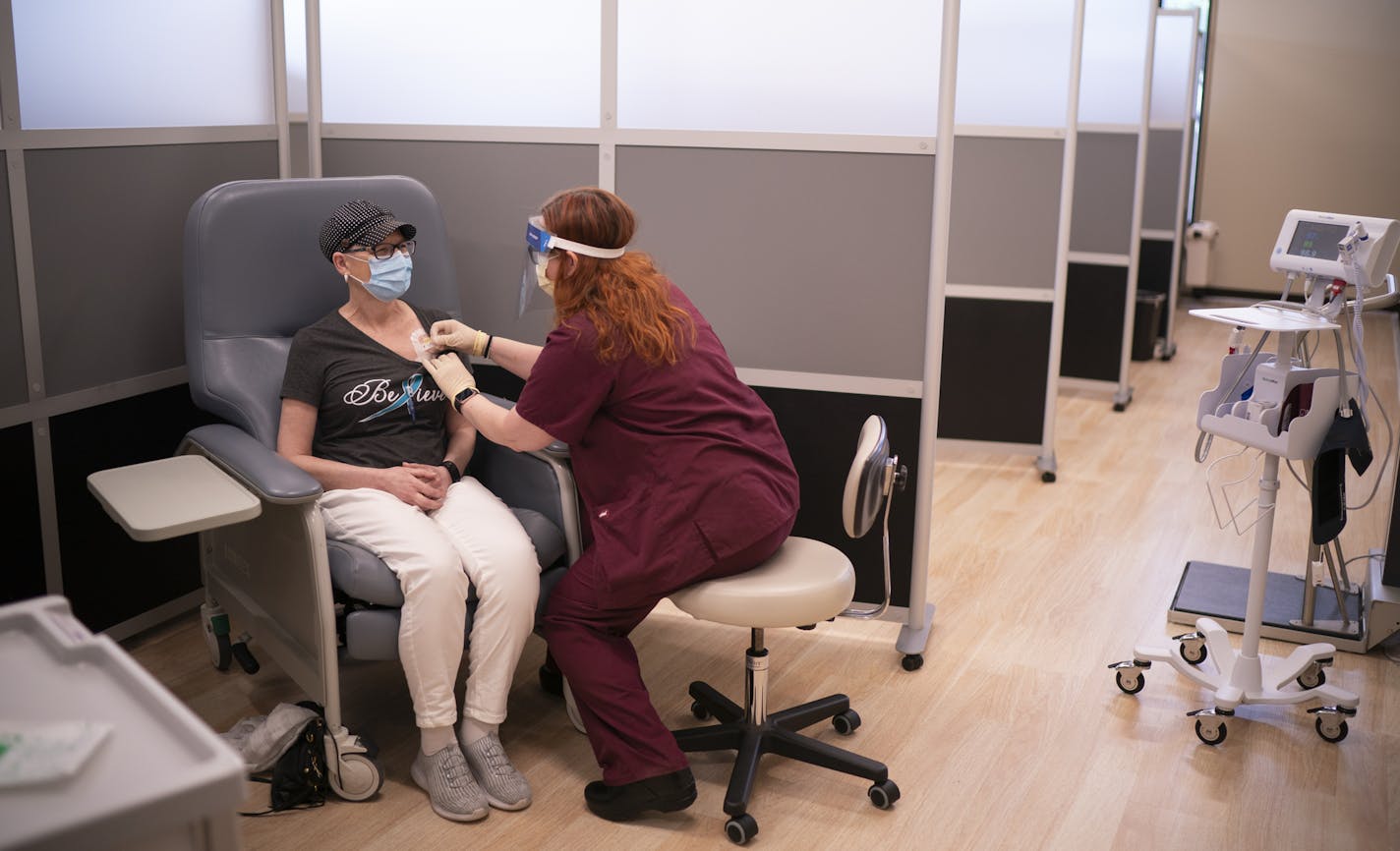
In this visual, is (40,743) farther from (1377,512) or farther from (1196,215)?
(1196,215)

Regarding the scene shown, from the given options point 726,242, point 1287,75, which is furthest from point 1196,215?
point 726,242

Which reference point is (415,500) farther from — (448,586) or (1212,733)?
(1212,733)

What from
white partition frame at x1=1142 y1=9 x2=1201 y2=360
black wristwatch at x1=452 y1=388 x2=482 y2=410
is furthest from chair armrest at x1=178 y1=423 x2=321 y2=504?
white partition frame at x1=1142 y1=9 x2=1201 y2=360

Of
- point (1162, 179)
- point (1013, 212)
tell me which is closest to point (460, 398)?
point (1013, 212)

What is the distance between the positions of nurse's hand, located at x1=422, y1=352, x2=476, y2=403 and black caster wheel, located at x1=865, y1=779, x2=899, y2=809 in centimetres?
105

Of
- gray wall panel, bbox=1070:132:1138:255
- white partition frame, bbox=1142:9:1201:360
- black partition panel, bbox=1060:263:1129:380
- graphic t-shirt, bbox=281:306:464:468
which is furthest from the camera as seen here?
white partition frame, bbox=1142:9:1201:360

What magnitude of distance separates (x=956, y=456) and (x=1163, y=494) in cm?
74

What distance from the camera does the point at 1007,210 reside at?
4375 mm

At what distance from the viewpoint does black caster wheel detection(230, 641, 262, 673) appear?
2697 millimetres

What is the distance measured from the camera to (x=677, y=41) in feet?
9.24

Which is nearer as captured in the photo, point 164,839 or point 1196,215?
point 164,839

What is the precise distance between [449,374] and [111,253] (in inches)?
34.2

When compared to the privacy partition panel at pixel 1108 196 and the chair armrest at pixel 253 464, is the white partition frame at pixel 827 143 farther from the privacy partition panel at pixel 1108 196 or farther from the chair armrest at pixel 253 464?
the privacy partition panel at pixel 1108 196

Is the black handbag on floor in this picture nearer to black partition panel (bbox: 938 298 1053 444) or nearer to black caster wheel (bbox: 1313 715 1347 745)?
black caster wheel (bbox: 1313 715 1347 745)
